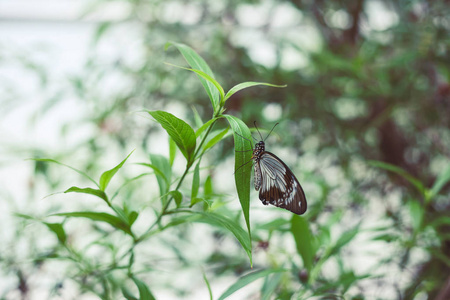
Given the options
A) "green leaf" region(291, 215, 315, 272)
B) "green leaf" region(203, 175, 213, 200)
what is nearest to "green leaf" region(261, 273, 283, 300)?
"green leaf" region(291, 215, 315, 272)

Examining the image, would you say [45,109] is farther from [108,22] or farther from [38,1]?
[38,1]

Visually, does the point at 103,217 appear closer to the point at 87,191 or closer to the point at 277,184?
the point at 87,191

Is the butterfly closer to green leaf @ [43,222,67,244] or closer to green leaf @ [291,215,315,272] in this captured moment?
green leaf @ [291,215,315,272]

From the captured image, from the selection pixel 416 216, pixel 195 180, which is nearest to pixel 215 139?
pixel 195 180

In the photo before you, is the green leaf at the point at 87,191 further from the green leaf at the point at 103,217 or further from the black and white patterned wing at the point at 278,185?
the black and white patterned wing at the point at 278,185

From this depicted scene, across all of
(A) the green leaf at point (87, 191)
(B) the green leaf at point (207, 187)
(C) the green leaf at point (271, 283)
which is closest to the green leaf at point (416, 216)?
(C) the green leaf at point (271, 283)

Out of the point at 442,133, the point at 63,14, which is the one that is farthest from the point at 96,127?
the point at 63,14
